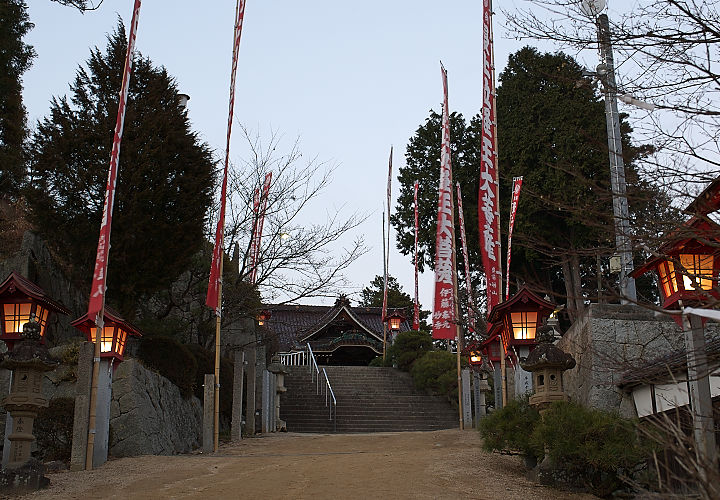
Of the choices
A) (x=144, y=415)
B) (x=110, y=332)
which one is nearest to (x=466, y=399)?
(x=144, y=415)

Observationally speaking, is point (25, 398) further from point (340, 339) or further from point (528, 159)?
point (340, 339)

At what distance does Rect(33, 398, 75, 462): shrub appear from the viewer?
37.7 feet

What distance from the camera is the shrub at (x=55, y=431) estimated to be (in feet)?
37.7

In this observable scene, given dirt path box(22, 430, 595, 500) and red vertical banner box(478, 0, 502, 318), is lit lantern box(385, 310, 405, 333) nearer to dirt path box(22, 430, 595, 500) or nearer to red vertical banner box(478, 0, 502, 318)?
dirt path box(22, 430, 595, 500)

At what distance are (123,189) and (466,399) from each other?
983 centimetres

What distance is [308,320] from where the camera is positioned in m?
42.8

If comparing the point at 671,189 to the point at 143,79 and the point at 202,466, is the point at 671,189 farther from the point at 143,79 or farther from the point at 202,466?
the point at 143,79

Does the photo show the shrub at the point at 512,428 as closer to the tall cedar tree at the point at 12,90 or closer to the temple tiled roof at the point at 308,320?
the tall cedar tree at the point at 12,90

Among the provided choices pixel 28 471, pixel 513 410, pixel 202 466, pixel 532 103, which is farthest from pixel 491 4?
pixel 532 103

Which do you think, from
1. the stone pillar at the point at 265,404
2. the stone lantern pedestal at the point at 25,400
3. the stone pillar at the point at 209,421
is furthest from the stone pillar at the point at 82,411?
the stone pillar at the point at 265,404

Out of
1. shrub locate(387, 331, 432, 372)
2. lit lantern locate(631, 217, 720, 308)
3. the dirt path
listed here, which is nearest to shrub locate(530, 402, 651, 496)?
the dirt path

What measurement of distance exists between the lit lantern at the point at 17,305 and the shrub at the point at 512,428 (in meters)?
6.73

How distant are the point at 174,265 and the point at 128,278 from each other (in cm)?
111

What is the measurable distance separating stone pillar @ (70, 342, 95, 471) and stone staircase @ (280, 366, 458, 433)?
36.2 ft
